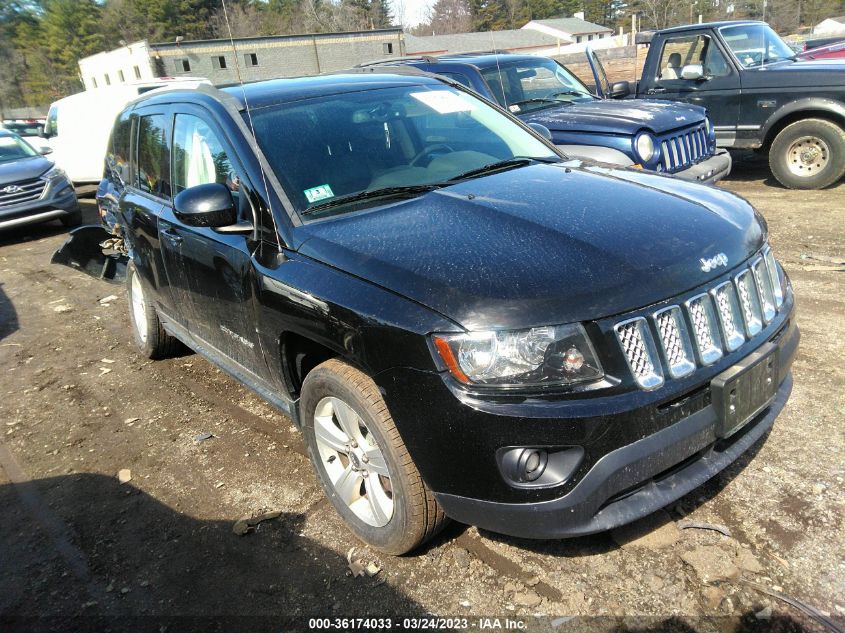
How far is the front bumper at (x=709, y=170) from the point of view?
6590 millimetres

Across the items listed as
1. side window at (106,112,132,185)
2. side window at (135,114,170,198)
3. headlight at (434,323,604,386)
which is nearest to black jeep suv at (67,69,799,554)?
headlight at (434,323,604,386)

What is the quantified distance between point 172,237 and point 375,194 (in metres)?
1.48

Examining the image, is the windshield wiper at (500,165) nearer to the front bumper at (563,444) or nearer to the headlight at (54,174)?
the front bumper at (563,444)

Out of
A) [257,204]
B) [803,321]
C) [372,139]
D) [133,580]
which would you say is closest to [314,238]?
[257,204]

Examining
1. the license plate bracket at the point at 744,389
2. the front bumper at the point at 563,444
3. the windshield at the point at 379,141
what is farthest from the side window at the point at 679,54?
the front bumper at the point at 563,444

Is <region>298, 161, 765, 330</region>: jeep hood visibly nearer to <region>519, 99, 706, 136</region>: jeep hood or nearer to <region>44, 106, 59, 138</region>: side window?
<region>519, 99, 706, 136</region>: jeep hood

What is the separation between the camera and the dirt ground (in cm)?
241

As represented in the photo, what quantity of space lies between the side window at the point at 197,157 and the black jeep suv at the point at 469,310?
2cm

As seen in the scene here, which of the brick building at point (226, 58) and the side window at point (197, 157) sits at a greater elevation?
the brick building at point (226, 58)

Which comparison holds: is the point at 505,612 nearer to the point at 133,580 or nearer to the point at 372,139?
the point at 133,580

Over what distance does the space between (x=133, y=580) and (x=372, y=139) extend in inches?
93.9

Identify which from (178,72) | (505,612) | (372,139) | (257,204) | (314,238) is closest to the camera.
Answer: (505,612)

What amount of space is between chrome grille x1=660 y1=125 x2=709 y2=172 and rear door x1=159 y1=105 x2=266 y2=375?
464 centimetres

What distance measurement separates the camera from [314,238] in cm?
273
